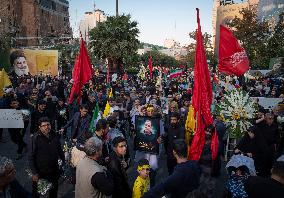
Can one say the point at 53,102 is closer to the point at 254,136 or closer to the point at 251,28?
the point at 254,136

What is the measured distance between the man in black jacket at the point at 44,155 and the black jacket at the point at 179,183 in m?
2.91

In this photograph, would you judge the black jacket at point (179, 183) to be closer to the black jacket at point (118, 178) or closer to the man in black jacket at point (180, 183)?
the man in black jacket at point (180, 183)

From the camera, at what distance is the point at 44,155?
246 inches

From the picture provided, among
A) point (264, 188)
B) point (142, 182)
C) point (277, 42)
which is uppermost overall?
point (277, 42)

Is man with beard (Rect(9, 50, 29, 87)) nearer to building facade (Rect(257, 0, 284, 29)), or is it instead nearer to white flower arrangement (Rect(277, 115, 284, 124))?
building facade (Rect(257, 0, 284, 29))

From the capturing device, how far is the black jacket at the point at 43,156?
20.4ft

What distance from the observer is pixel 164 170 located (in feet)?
32.0

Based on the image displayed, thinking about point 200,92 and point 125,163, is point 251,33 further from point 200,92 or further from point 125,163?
point 125,163

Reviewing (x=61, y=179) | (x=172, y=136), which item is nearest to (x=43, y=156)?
(x=61, y=179)

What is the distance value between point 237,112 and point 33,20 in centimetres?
6583

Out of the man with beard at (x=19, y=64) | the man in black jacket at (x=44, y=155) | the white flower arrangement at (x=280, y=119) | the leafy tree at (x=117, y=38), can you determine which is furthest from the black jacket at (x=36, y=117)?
the leafy tree at (x=117, y=38)

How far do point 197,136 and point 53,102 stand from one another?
21.9ft

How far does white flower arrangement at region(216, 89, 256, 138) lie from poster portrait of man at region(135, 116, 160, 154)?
6.74 ft

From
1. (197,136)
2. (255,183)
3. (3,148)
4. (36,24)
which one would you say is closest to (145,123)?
(197,136)
